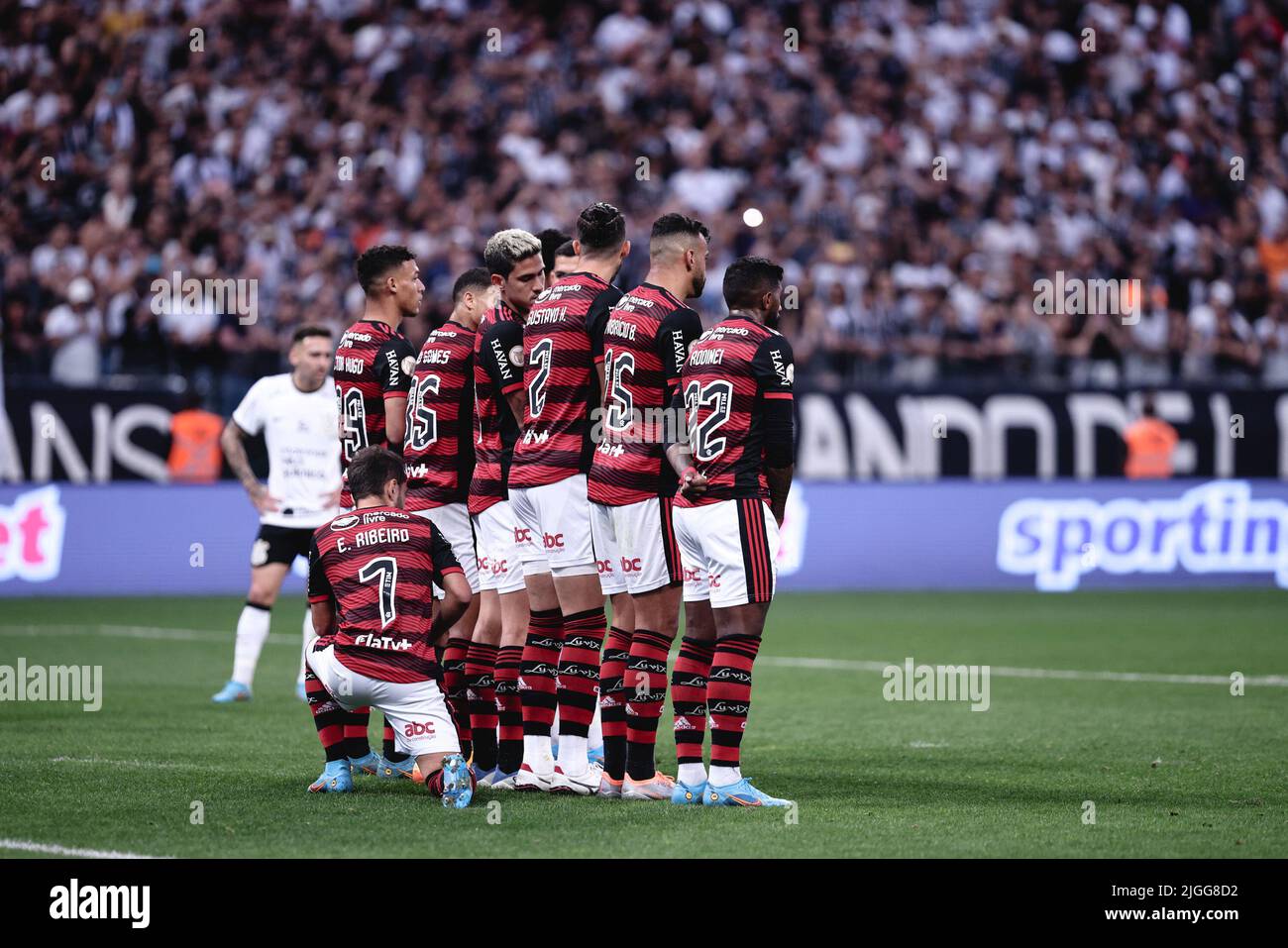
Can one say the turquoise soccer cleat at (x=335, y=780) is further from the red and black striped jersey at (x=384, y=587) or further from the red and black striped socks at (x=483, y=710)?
the red and black striped socks at (x=483, y=710)

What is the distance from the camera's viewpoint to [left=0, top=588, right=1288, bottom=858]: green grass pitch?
7.11m

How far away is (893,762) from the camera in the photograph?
31.3 feet

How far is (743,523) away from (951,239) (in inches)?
666

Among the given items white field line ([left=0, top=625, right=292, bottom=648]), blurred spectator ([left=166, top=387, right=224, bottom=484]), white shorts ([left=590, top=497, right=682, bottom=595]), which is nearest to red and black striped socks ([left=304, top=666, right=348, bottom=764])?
white shorts ([left=590, top=497, right=682, bottom=595])

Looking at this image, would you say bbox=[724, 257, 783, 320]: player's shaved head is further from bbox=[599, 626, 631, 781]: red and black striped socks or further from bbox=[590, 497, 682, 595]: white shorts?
bbox=[599, 626, 631, 781]: red and black striped socks

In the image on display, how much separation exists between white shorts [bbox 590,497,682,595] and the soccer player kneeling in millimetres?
710

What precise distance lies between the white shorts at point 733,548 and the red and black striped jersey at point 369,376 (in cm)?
192

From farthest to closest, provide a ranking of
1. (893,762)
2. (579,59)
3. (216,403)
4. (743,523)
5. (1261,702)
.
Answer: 1. (579,59)
2. (216,403)
3. (1261,702)
4. (893,762)
5. (743,523)

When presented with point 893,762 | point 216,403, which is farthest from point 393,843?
point 216,403

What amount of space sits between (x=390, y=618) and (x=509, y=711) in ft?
3.42

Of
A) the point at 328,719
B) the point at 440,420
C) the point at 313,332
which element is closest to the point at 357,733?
the point at 328,719

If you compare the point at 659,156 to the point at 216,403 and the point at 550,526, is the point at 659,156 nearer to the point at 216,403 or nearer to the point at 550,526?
the point at 216,403

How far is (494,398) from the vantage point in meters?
9.02

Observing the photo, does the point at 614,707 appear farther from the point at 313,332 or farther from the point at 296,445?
the point at 313,332
